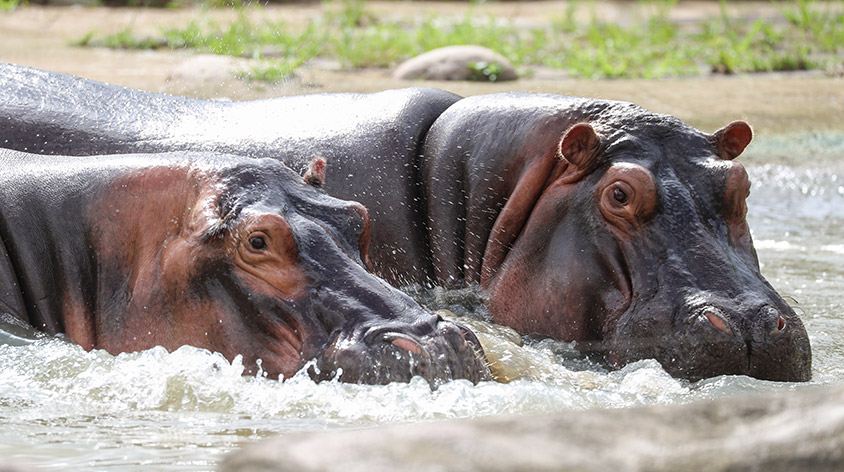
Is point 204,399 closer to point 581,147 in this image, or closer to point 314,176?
point 314,176

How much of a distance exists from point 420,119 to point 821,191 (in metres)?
4.61

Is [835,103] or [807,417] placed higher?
[807,417]

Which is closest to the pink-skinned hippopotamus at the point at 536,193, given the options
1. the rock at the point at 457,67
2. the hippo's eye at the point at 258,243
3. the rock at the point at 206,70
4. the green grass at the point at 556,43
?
the hippo's eye at the point at 258,243

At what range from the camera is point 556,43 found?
600 inches

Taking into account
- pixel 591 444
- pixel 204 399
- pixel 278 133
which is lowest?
pixel 204 399

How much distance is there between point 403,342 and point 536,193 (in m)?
1.67

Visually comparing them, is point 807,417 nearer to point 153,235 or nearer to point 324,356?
point 324,356

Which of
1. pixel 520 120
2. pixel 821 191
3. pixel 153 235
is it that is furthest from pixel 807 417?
pixel 821 191

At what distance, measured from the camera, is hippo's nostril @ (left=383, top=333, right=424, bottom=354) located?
4.19 meters

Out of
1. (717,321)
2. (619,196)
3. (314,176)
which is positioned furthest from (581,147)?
(314,176)

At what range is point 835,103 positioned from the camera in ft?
39.8

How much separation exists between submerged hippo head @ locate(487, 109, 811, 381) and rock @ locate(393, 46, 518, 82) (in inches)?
256

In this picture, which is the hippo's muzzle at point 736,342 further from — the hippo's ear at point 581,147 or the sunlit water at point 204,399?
the hippo's ear at point 581,147

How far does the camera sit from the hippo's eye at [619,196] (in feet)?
17.6
